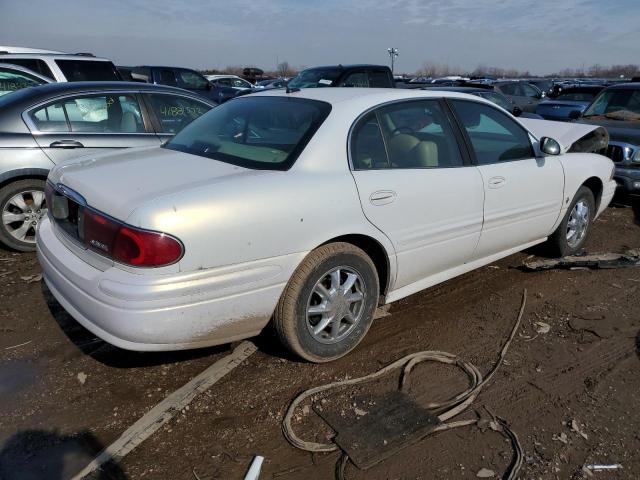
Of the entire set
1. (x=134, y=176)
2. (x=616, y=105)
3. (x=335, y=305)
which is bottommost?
(x=335, y=305)

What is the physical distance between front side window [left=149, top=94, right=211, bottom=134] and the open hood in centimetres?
332

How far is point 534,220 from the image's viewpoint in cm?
437

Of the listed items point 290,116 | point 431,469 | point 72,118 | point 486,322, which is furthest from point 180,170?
point 72,118

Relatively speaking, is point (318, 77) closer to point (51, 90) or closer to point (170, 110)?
point (170, 110)

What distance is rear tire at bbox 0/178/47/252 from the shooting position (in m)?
4.78

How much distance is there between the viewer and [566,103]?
13.8 metres

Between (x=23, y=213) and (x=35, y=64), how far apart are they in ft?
18.5

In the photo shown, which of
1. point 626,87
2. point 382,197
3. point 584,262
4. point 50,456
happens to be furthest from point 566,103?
point 50,456

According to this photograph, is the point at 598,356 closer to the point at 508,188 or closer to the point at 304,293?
the point at 508,188

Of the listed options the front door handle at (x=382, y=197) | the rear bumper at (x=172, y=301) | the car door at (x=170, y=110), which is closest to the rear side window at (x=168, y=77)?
the car door at (x=170, y=110)

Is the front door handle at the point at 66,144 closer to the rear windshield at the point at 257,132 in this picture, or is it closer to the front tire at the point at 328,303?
the rear windshield at the point at 257,132

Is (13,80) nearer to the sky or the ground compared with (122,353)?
nearer to the sky

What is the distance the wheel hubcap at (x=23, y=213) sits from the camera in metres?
4.81

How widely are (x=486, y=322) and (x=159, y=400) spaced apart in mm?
2278
